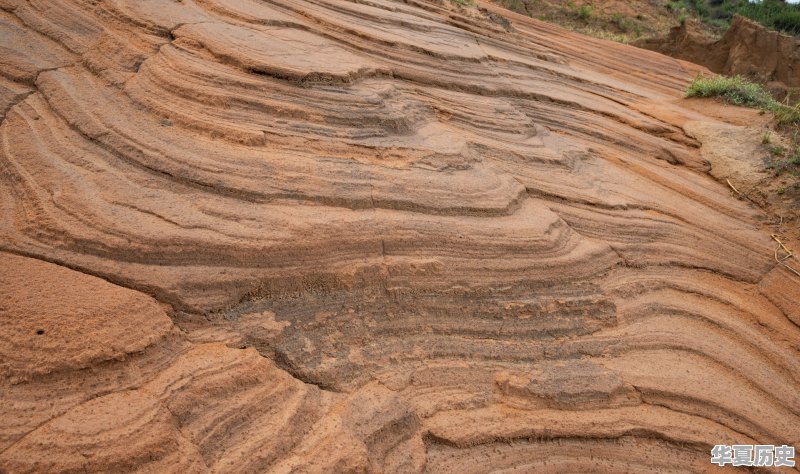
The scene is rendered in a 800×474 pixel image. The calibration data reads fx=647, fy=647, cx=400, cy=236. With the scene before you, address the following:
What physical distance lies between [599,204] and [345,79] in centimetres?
214

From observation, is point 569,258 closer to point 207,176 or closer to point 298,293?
point 298,293

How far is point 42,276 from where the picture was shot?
276 centimetres

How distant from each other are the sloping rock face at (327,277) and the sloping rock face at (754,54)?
7.16 m

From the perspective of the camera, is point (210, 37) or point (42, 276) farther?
point (210, 37)

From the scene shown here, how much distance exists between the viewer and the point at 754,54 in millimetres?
11531

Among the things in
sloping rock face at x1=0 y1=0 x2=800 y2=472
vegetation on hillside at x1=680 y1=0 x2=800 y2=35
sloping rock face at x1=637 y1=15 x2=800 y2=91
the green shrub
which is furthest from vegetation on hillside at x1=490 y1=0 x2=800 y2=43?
sloping rock face at x1=0 y1=0 x2=800 y2=472

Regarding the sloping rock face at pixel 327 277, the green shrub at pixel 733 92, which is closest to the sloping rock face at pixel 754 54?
the green shrub at pixel 733 92

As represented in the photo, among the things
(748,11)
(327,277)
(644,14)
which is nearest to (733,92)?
(327,277)

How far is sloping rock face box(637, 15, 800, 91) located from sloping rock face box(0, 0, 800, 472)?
7160 millimetres

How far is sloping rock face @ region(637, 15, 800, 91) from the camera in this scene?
11.4m

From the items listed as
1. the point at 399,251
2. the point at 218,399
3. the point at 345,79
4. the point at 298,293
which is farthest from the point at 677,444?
the point at 345,79

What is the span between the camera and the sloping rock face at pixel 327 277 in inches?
103

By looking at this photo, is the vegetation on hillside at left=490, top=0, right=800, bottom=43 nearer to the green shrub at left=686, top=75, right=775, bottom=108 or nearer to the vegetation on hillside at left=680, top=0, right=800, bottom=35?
the vegetation on hillside at left=680, top=0, right=800, bottom=35

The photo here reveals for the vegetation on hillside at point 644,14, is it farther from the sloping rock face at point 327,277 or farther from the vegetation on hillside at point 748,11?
the sloping rock face at point 327,277
